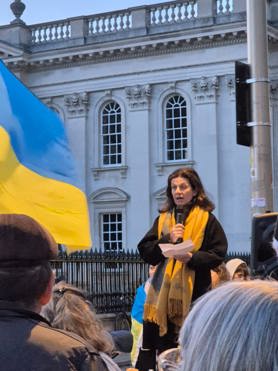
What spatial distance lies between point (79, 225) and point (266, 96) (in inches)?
127

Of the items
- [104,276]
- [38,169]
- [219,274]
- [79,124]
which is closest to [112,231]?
[79,124]

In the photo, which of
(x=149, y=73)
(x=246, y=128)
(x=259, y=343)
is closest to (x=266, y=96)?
(x=246, y=128)

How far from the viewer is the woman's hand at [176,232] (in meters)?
4.93

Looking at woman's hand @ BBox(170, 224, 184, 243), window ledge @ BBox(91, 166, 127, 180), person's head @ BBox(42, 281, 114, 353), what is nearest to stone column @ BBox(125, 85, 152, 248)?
window ledge @ BBox(91, 166, 127, 180)

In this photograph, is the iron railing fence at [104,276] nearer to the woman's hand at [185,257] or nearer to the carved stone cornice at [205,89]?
the woman's hand at [185,257]

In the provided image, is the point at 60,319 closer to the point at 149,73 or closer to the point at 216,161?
the point at 216,161

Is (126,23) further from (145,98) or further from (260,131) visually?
(260,131)

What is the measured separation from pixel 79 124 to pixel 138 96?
3157 millimetres

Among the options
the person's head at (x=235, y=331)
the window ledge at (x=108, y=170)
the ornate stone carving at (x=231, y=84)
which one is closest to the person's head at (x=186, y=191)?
the person's head at (x=235, y=331)

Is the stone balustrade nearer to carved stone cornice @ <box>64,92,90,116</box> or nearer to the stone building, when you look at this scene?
the stone building

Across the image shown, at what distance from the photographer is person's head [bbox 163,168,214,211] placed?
16.9ft

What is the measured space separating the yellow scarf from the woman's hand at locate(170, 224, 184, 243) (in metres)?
0.07

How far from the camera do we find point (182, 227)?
500 centimetres

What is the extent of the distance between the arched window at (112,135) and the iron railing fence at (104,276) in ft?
54.3
